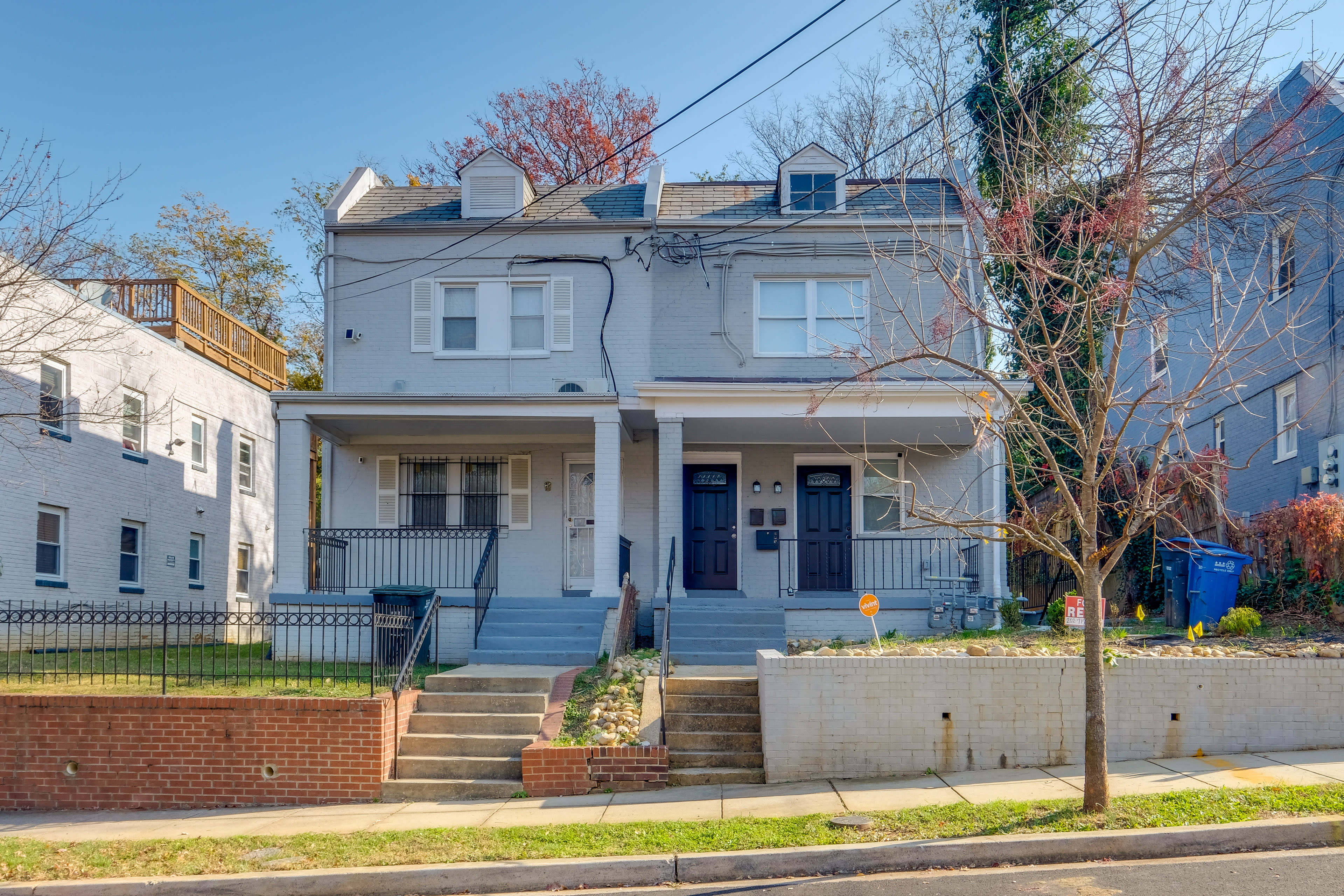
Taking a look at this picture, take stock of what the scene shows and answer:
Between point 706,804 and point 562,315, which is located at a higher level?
point 562,315

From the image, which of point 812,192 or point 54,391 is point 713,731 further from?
point 54,391

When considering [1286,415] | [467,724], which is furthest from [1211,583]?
[467,724]

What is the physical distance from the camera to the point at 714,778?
9.61m

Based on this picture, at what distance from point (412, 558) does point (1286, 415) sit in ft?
47.5

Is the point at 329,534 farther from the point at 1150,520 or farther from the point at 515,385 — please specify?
the point at 1150,520

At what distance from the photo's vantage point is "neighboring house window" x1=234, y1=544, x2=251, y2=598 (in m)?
23.0

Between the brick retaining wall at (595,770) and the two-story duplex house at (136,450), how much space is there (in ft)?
21.3

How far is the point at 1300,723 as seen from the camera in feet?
31.4

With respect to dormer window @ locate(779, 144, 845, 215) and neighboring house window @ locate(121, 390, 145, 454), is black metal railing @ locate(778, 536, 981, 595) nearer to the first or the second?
dormer window @ locate(779, 144, 845, 215)

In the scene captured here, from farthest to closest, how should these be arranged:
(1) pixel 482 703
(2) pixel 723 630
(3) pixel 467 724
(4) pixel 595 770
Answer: (2) pixel 723 630 < (1) pixel 482 703 < (3) pixel 467 724 < (4) pixel 595 770

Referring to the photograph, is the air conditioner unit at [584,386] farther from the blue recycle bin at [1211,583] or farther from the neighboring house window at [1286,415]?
the neighboring house window at [1286,415]

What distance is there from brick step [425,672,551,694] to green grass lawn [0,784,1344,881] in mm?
3065

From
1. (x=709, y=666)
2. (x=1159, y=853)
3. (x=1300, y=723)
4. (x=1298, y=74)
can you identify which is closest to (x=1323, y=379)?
(x=1298, y=74)

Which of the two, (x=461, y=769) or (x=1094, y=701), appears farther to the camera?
(x=461, y=769)
